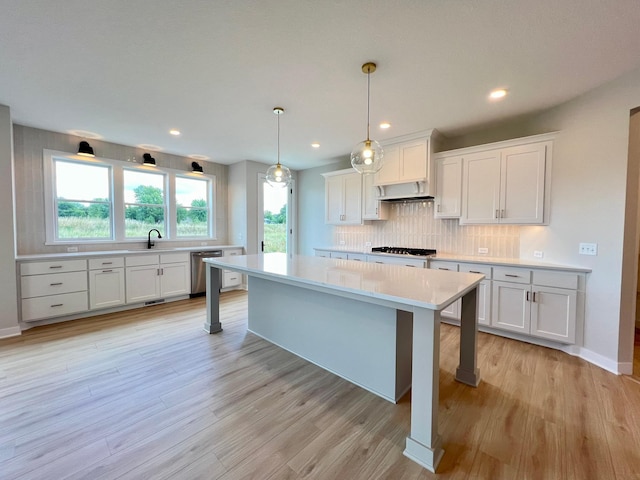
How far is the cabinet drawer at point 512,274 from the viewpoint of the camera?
9.57 ft

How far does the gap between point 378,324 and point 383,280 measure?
1.25ft

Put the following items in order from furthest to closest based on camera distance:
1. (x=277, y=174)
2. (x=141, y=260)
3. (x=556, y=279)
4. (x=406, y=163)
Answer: (x=141, y=260)
(x=406, y=163)
(x=277, y=174)
(x=556, y=279)

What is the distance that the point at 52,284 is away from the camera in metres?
3.48

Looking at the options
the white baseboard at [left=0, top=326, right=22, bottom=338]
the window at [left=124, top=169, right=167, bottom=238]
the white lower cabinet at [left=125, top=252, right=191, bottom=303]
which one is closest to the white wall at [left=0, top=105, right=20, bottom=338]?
the white baseboard at [left=0, top=326, right=22, bottom=338]

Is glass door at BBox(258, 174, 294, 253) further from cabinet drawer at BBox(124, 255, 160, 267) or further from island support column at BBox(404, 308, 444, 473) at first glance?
island support column at BBox(404, 308, 444, 473)

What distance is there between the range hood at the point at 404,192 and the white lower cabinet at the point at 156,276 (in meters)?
3.53

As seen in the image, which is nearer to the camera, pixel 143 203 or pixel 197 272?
pixel 143 203

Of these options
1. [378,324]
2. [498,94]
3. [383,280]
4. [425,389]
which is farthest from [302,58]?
[425,389]

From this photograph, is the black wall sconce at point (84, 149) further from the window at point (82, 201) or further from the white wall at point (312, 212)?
the white wall at point (312, 212)

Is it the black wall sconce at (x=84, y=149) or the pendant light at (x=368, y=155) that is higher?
the black wall sconce at (x=84, y=149)

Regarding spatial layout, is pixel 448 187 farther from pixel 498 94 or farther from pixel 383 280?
pixel 383 280

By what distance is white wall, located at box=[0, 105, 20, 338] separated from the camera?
299cm

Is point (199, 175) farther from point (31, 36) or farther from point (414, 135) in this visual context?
point (414, 135)

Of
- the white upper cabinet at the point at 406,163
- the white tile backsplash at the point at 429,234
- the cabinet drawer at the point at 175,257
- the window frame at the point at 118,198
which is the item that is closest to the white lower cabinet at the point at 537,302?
the white tile backsplash at the point at 429,234
